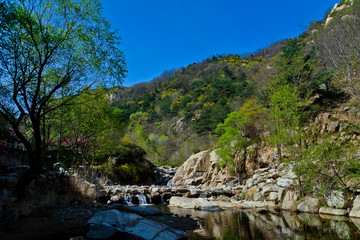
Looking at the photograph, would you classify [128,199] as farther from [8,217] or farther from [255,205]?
[8,217]

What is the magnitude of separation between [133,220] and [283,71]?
18010 millimetres

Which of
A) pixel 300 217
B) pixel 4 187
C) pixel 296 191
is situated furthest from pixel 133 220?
pixel 296 191

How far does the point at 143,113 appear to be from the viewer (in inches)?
2426

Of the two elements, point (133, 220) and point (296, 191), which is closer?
point (133, 220)

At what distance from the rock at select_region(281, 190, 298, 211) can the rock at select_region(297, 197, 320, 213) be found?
287mm

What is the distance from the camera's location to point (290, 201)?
30.3 ft

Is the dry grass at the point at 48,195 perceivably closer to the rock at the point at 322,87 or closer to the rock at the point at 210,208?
the rock at the point at 210,208

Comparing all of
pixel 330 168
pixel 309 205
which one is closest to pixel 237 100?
pixel 309 205

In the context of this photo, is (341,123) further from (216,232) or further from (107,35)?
(107,35)

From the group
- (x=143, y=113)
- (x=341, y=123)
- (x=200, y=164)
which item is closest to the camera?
(x=341, y=123)

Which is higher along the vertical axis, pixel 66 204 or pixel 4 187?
pixel 4 187

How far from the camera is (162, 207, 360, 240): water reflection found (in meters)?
5.39

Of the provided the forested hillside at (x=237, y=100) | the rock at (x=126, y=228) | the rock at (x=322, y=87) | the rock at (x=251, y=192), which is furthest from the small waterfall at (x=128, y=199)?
the rock at (x=322, y=87)

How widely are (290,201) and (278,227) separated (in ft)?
Result: 11.7
